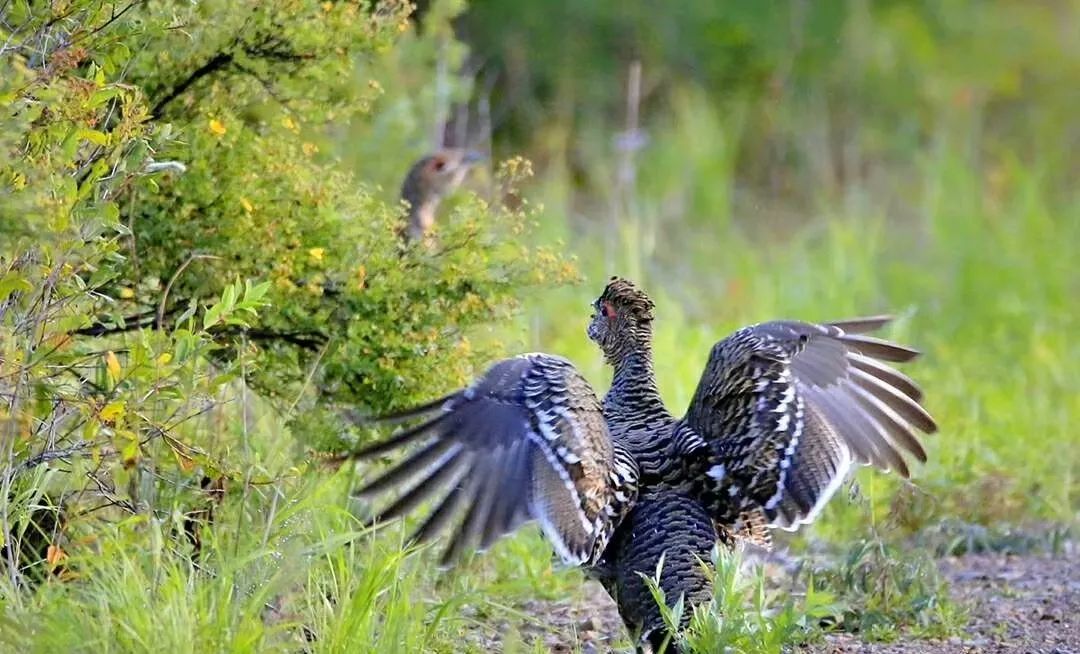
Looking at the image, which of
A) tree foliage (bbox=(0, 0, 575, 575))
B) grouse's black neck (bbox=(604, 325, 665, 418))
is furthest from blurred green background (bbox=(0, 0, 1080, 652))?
grouse's black neck (bbox=(604, 325, 665, 418))

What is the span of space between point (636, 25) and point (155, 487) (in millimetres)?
9815

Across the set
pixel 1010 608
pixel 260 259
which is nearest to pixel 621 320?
pixel 260 259

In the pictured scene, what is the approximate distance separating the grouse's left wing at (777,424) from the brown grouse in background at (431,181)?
3432mm

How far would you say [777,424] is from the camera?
572cm

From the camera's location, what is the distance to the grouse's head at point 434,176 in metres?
9.02

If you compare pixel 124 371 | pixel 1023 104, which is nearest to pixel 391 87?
pixel 124 371

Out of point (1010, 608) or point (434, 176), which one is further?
point (434, 176)

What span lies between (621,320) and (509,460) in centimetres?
122

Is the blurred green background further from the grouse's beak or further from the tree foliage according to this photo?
the grouse's beak

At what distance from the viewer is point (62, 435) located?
196 inches

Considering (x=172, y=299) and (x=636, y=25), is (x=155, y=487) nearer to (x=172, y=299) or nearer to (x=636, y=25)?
(x=172, y=299)

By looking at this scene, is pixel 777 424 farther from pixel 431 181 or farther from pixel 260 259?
pixel 431 181

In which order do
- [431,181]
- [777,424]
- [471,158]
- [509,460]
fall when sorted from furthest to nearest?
[471,158], [431,181], [777,424], [509,460]

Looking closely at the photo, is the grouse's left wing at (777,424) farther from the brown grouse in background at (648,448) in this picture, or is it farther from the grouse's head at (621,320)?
the grouse's head at (621,320)
